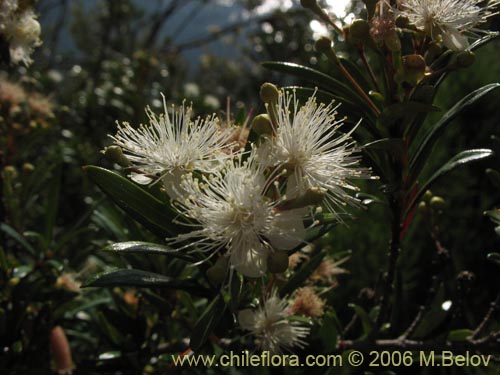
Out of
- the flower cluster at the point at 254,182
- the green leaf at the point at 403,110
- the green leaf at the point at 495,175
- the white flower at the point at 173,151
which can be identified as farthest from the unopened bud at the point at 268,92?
the green leaf at the point at 495,175

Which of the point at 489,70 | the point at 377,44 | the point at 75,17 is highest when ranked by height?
the point at 75,17

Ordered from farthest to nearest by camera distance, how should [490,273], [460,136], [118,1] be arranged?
[118,1] < [460,136] < [490,273]

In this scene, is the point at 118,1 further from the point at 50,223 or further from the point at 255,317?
the point at 255,317

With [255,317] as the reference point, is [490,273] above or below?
above

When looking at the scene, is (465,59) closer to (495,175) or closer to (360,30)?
(360,30)

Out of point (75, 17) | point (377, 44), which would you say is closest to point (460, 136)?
point (377, 44)

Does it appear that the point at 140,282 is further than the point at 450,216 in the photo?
No

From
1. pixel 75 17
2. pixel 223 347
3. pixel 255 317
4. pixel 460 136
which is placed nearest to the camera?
pixel 255 317

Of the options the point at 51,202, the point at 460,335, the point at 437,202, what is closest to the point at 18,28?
the point at 51,202
